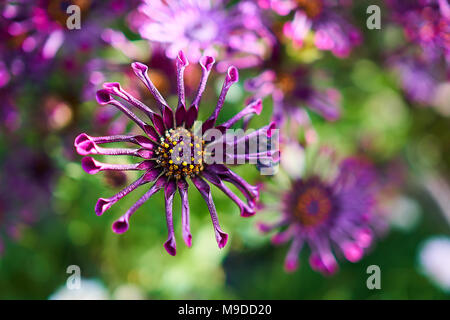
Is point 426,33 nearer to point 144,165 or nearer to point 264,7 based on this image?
point 264,7

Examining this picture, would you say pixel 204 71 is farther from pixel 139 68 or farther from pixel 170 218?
pixel 170 218

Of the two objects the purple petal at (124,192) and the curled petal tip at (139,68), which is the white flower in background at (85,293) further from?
the curled petal tip at (139,68)

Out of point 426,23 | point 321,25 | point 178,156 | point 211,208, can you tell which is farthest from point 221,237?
point 426,23

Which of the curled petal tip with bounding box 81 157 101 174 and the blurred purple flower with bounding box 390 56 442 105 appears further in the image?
the blurred purple flower with bounding box 390 56 442 105

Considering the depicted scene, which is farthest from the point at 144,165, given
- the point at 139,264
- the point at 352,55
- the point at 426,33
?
the point at 352,55

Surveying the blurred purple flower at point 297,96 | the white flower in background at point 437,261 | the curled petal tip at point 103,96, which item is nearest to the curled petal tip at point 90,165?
the curled petal tip at point 103,96

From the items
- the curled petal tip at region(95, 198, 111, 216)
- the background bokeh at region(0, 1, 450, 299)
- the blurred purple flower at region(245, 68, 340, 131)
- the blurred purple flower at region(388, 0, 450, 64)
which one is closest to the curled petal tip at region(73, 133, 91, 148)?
the curled petal tip at region(95, 198, 111, 216)

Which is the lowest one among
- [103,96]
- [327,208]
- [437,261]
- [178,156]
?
[437,261]

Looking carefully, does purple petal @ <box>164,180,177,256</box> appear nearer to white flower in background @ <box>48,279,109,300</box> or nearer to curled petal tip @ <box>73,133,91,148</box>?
curled petal tip @ <box>73,133,91,148</box>
